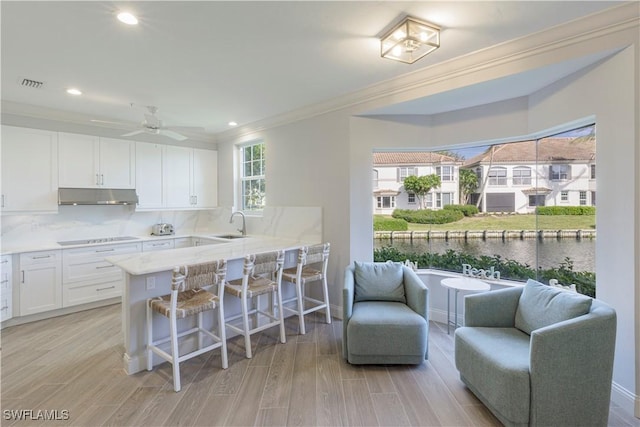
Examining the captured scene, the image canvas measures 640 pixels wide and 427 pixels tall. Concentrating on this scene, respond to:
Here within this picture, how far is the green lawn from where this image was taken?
2.94 meters

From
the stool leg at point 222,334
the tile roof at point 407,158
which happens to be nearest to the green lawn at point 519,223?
the tile roof at point 407,158

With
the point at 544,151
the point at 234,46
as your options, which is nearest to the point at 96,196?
the point at 234,46

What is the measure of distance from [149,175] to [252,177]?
5.39 feet

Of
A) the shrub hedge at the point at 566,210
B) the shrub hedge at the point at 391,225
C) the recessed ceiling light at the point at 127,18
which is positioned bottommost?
the shrub hedge at the point at 391,225

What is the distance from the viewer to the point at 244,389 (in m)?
2.41

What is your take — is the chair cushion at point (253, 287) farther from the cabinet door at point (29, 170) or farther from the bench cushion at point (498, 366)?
the cabinet door at point (29, 170)

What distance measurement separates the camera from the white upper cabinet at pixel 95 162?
4164mm

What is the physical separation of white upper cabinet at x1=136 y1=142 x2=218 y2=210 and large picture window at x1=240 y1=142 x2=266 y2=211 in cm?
68

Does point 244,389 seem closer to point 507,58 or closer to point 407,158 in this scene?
point 407,158

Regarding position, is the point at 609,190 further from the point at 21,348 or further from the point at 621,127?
the point at 21,348

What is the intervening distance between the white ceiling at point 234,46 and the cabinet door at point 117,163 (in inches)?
32.3

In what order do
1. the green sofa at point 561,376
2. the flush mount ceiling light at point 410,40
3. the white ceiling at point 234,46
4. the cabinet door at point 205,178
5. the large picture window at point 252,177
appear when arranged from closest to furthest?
the green sofa at point 561,376
the white ceiling at point 234,46
the flush mount ceiling light at point 410,40
the large picture window at point 252,177
the cabinet door at point 205,178

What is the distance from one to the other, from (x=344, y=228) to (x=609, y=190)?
2.45m

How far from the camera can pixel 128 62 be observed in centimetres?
275
